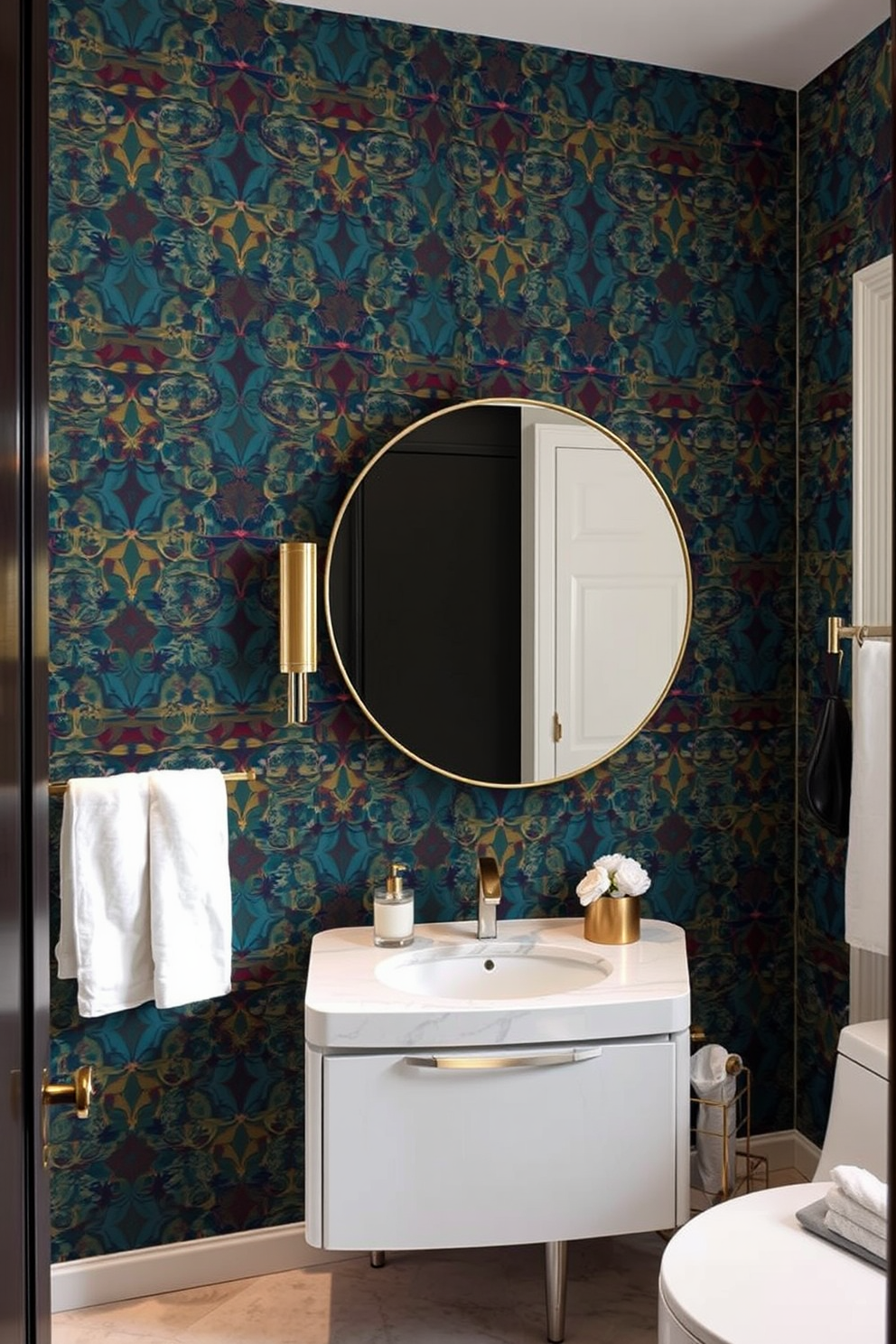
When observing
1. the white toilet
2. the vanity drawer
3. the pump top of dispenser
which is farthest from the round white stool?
the pump top of dispenser

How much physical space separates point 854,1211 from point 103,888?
1376 mm

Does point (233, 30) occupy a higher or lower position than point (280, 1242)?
higher

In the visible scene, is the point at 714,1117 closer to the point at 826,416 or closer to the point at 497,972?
the point at 497,972

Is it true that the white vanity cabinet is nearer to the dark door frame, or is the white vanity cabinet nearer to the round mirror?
the round mirror

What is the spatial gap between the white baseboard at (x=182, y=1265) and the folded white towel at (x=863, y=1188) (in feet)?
3.76

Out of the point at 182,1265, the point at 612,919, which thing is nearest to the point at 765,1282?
the point at 612,919

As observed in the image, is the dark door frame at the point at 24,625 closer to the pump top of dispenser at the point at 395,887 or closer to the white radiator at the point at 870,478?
the pump top of dispenser at the point at 395,887

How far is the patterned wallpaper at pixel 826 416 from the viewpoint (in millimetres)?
2424

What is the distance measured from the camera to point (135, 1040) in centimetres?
229

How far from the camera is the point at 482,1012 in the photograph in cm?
194

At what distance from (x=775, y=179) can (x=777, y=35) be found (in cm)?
32

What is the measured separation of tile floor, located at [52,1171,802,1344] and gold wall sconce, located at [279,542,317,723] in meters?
1.25

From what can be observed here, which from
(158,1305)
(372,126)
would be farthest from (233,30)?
(158,1305)

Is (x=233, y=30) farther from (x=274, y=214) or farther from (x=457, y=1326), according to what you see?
(x=457, y=1326)
